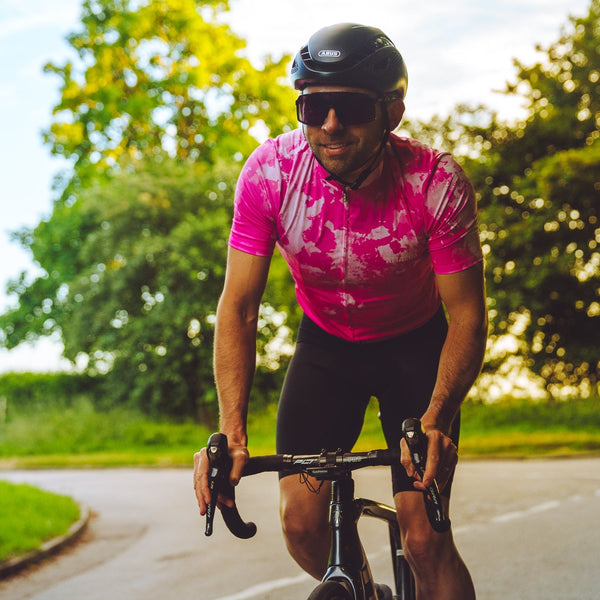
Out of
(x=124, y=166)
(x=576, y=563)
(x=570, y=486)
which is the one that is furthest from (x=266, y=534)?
(x=124, y=166)

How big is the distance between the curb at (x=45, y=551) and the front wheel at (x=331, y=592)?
6.12 meters

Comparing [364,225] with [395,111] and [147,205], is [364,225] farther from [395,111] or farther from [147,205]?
[147,205]

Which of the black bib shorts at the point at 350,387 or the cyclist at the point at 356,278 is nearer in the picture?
the cyclist at the point at 356,278

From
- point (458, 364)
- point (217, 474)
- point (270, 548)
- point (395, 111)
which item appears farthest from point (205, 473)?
point (270, 548)

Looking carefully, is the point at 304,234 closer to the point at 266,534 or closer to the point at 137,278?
the point at 266,534

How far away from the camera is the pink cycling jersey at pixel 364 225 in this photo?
3.03 meters

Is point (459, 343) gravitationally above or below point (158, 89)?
below

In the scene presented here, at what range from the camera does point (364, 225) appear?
3125 millimetres

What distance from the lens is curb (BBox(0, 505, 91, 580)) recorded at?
27.1ft

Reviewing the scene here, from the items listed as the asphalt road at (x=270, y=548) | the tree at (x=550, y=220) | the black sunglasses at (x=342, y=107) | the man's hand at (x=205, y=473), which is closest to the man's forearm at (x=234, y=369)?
the man's hand at (x=205, y=473)

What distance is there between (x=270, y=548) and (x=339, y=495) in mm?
6029

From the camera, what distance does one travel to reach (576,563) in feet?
23.9

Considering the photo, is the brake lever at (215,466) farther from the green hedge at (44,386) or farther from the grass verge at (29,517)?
the green hedge at (44,386)

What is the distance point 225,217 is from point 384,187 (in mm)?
26309
